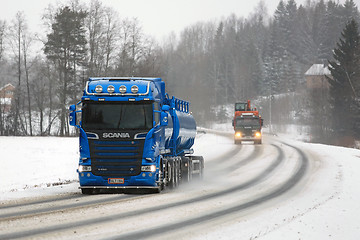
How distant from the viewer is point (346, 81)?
270 feet

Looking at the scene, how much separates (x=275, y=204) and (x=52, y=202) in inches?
263

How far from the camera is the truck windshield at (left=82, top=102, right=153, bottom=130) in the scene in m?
17.2

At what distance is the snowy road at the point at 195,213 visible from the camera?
11.6m

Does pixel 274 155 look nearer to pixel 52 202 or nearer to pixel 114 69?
pixel 52 202

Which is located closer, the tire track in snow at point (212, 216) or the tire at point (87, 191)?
the tire track in snow at point (212, 216)

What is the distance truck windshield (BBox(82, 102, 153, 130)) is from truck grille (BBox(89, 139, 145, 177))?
0.51m

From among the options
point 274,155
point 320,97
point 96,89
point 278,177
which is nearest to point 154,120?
point 96,89

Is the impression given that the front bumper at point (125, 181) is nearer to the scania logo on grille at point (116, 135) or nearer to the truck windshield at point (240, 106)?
the scania logo on grille at point (116, 135)

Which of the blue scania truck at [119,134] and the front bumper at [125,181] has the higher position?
the blue scania truck at [119,134]

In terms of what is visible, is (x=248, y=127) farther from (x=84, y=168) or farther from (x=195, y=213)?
(x=195, y=213)

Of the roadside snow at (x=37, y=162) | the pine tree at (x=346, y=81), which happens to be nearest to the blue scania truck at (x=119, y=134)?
the roadside snow at (x=37, y=162)

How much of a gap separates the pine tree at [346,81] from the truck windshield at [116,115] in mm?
64970

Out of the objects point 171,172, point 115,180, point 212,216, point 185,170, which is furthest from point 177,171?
point 212,216

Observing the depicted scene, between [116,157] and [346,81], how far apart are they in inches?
2782
